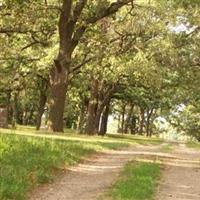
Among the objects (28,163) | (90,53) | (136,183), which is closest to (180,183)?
(136,183)

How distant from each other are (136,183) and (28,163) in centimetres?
252

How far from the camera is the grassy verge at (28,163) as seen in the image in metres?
10.4

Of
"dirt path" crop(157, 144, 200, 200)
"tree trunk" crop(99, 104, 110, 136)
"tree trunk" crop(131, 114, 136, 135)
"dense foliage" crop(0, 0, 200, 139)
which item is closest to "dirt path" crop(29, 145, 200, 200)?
"dirt path" crop(157, 144, 200, 200)

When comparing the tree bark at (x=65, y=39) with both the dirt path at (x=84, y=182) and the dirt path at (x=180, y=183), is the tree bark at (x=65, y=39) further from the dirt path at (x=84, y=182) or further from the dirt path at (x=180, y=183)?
the dirt path at (x=84, y=182)

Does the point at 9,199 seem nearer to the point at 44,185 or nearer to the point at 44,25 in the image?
the point at 44,185

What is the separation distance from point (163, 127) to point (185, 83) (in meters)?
62.7

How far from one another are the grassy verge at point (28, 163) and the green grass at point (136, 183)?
1.64 metres

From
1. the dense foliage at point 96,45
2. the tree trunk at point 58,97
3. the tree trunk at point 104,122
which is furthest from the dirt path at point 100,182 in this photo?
the tree trunk at point 104,122

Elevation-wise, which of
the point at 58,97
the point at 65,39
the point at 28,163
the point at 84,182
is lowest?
→ the point at 84,182

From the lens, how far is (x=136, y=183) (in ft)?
41.2

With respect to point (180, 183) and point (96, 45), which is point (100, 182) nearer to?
A: point (180, 183)

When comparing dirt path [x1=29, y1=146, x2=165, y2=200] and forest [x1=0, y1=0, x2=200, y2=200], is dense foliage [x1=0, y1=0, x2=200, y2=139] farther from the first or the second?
dirt path [x1=29, y1=146, x2=165, y2=200]

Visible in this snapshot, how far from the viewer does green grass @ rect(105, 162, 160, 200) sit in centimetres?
1090

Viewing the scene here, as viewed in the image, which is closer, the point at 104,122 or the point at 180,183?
the point at 180,183
